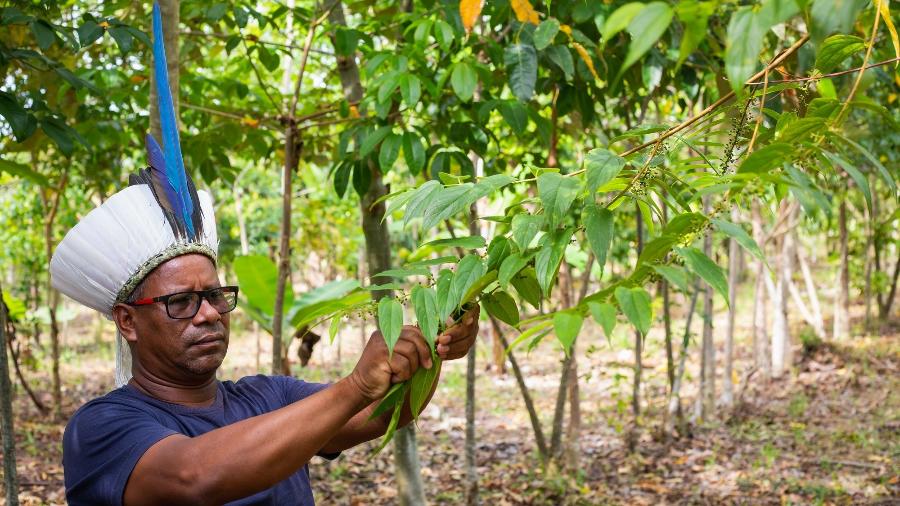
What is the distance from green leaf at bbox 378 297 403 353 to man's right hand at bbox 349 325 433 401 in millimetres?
117

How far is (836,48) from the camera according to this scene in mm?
1248

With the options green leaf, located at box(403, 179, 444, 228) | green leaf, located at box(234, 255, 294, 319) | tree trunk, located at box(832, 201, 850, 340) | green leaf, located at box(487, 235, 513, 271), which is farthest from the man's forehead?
tree trunk, located at box(832, 201, 850, 340)

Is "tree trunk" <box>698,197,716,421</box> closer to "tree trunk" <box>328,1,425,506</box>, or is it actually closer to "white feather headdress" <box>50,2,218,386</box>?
"tree trunk" <box>328,1,425,506</box>

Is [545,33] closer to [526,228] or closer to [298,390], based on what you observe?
[298,390]

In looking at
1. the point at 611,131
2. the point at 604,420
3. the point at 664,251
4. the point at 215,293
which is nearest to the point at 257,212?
the point at 604,420

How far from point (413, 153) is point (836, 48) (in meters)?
1.58

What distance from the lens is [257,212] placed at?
1112 centimetres

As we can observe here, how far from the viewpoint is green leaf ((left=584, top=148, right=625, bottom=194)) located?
1098 mm

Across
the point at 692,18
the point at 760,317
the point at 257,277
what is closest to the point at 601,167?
the point at 692,18

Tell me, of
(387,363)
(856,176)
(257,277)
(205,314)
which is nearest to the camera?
(856,176)

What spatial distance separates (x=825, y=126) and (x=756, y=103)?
0.25 meters

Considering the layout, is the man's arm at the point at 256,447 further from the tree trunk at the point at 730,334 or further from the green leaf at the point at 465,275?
the tree trunk at the point at 730,334

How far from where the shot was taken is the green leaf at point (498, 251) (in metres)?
1.34

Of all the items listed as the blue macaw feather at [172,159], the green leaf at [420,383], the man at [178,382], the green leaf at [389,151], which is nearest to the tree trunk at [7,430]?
the man at [178,382]
